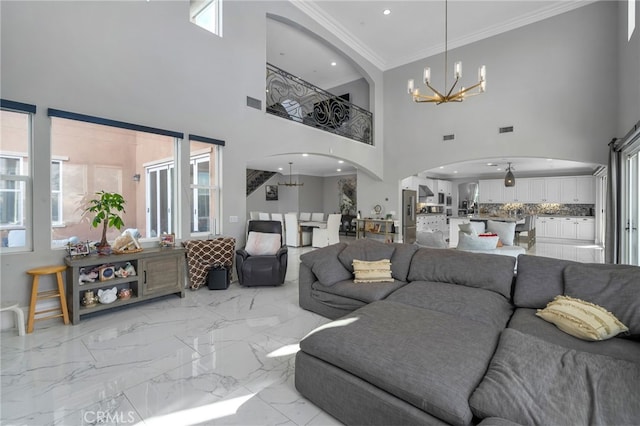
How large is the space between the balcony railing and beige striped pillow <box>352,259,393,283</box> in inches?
152

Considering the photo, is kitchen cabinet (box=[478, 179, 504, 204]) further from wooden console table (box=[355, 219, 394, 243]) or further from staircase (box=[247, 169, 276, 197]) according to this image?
staircase (box=[247, 169, 276, 197])

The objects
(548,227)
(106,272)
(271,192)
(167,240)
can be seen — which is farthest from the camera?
(271,192)

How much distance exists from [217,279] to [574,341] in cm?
435

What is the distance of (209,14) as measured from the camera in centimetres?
502

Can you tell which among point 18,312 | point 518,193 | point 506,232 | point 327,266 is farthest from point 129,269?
point 518,193

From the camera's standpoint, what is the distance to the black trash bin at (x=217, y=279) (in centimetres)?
467

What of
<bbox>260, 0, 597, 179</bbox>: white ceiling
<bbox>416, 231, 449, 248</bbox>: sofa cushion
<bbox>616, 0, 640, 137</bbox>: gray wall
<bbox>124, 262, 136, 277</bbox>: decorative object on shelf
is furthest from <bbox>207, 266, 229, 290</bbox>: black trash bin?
<bbox>616, 0, 640, 137</bbox>: gray wall

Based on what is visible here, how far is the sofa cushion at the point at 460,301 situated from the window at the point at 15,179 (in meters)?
4.21

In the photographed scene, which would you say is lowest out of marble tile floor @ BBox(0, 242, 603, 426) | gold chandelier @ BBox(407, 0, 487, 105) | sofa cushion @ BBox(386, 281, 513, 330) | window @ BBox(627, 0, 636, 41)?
marble tile floor @ BBox(0, 242, 603, 426)

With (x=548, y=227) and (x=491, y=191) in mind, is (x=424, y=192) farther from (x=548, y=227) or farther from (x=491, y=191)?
(x=548, y=227)

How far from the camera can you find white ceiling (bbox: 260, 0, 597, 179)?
19.7 feet

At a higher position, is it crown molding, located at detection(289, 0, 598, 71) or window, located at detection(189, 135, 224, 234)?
crown molding, located at detection(289, 0, 598, 71)

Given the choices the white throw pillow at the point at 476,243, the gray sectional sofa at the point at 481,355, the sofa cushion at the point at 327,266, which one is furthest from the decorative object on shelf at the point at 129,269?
the white throw pillow at the point at 476,243
